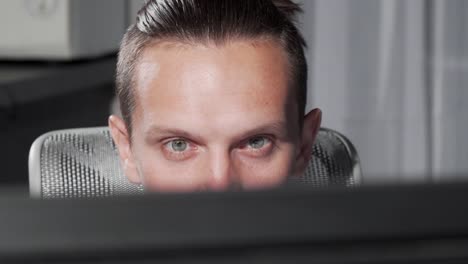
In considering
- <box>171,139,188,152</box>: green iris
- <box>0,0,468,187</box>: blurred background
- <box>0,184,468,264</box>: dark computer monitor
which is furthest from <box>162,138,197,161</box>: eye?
<box>0,0,468,187</box>: blurred background

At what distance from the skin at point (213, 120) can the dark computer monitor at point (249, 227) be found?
0.31 metres

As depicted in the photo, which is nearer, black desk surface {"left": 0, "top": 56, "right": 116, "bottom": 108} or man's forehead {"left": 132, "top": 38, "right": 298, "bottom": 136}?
man's forehead {"left": 132, "top": 38, "right": 298, "bottom": 136}

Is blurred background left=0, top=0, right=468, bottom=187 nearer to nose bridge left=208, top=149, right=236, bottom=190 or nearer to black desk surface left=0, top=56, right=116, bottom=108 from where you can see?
black desk surface left=0, top=56, right=116, bottom=108

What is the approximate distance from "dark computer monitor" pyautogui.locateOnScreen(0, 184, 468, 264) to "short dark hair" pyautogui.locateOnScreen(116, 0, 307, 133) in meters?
0.47

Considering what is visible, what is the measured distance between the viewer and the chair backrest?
0.66 m

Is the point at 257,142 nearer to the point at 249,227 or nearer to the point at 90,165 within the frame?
the point at 90,165

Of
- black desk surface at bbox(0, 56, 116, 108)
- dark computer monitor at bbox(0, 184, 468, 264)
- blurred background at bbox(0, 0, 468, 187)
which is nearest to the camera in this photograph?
dark computer monitor at bbox(0, 184, 468, 264)

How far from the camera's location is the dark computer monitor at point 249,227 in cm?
13

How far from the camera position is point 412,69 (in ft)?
5.50

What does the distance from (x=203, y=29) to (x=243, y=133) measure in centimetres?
14

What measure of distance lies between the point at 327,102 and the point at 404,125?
6.9 inches

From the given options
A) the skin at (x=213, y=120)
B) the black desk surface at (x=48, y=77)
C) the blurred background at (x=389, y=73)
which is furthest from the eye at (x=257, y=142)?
the blurred background at (x=389, y=73)

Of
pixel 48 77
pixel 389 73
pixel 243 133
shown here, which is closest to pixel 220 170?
pixel 243 133

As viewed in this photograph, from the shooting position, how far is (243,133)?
20.2 inches
